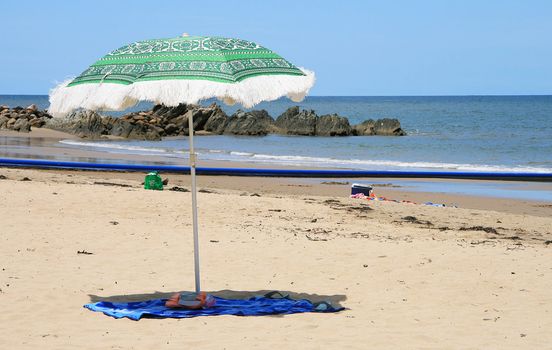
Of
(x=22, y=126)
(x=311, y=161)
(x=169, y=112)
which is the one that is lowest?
(x=311, y=161)

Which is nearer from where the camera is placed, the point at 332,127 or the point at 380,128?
the point at 332,127

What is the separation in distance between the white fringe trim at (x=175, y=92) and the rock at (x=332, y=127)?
1599 inches

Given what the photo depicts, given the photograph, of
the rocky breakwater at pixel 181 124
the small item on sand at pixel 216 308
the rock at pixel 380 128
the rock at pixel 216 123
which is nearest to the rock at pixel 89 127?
the rocky breakwater at pixel 181 124

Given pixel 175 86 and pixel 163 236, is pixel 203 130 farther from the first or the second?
pixel 175 86

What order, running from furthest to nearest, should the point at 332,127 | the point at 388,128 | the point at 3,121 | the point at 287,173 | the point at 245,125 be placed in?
the point at 388,128 → the point at 332,127 → the point at 245,125 → the point at 3,121 → the point at 287,173

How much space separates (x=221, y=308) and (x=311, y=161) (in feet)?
71.9

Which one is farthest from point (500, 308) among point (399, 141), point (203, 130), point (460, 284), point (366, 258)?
point (203, 130)

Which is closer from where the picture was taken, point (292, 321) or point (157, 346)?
point (157, 346)

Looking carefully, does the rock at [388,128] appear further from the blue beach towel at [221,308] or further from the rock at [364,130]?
the blue beach towel at [221,308]

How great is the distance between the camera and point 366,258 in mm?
9031

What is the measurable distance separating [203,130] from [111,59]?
1623 inches

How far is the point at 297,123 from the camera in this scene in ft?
161

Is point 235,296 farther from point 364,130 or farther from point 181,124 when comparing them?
point 364,130

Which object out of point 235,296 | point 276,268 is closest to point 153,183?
point 276,268
